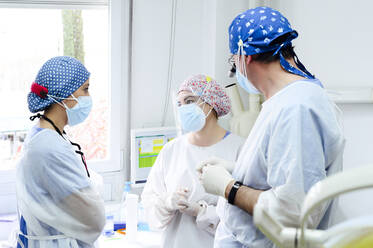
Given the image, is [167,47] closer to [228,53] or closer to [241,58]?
[228,53]

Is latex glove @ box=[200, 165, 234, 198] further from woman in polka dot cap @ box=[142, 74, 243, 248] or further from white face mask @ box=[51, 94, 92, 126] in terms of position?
white face mask @ box=[51, 94, 92, 126]

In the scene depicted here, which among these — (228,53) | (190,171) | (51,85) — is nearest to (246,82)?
(190,171)

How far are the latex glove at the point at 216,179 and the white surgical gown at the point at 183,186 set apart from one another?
0.41 m

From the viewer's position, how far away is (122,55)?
2.42 meters

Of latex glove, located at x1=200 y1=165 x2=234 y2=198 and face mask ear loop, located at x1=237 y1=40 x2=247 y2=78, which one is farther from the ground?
face mask ear loop, located at x1=237 y1=40 x2=247 y2=78

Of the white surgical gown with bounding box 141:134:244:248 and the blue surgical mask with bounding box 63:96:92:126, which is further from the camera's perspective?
the white surgical gown with bounding box 141:134:244:248

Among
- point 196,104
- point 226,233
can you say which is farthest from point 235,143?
point 226,233

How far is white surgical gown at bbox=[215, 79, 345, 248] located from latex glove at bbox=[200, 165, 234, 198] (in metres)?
0.10

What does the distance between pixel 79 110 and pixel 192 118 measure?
1.74 ft

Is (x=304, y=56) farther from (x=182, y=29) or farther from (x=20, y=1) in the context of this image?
(x=20, y=1)

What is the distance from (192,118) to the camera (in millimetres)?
1818

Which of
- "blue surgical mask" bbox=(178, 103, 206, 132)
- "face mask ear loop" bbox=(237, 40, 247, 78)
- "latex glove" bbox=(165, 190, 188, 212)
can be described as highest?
"face mask ear loop" bbox=(237, 40, 247, 78)

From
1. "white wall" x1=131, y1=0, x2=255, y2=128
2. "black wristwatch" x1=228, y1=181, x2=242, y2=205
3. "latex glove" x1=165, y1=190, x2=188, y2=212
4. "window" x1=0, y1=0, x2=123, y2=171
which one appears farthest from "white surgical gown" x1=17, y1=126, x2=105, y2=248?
"white wall" x1=131, y1=0, x2=255, y2=128

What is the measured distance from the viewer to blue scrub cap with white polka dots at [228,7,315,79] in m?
1.19
